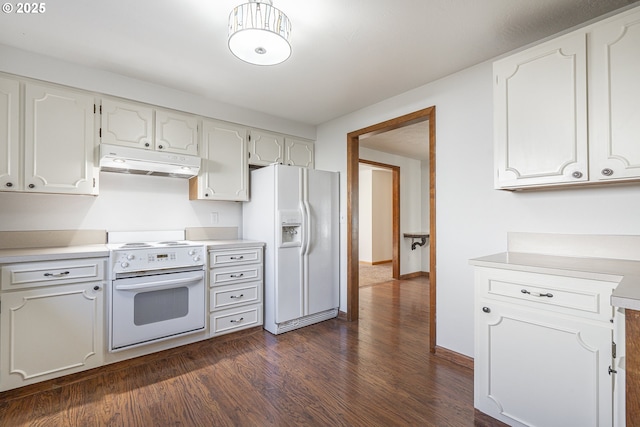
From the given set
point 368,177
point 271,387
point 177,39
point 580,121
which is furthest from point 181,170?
point 368,177

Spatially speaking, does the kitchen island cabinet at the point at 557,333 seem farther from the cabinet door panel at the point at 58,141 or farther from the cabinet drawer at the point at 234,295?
the cabinet door panel at the point at 58,141

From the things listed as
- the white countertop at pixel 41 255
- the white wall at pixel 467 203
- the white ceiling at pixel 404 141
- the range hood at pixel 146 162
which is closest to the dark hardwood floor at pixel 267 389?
the white wall at pixel 467 203

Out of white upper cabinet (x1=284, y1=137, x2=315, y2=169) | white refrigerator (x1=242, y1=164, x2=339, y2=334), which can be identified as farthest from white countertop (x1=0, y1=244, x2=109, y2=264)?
white upper cabinet (x1=284, y1=137, x2=315, y2=169)

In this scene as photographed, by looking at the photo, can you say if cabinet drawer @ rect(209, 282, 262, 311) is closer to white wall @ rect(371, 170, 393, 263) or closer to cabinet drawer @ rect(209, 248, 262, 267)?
cabinet drawer @ rect(209, 248, 262, 267)

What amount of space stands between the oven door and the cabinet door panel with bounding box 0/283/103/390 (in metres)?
Answer: 0.12

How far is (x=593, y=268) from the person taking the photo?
1.40 m

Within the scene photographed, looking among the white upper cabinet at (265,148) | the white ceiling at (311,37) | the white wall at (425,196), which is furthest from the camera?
the white wall at (425,196)

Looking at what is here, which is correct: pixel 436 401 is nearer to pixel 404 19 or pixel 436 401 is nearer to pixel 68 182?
pixel 404 19

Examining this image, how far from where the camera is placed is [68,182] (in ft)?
7.52

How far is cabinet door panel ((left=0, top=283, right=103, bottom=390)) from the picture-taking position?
189 cm

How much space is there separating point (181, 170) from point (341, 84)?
5.62 ft

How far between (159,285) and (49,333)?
707mm

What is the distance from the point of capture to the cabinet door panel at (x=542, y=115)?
158cm

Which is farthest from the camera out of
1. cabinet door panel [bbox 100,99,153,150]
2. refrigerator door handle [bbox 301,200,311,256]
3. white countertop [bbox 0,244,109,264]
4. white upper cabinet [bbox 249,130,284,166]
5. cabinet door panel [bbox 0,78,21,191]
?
white upper cabinet [bbox 249,130,284,166]
